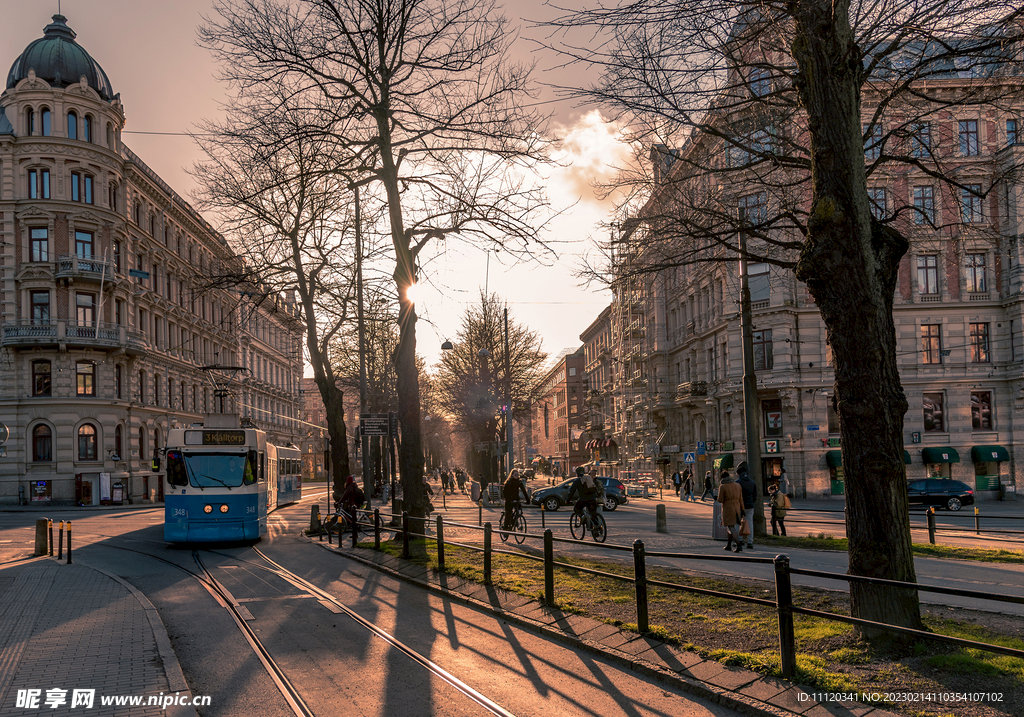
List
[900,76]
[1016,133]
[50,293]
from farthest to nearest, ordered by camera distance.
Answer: [50,293] < [1016,133] < [900,76]

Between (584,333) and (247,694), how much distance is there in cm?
8934

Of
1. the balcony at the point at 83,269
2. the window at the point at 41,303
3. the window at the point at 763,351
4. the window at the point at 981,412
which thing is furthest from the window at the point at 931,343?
the window at the point at 41,303

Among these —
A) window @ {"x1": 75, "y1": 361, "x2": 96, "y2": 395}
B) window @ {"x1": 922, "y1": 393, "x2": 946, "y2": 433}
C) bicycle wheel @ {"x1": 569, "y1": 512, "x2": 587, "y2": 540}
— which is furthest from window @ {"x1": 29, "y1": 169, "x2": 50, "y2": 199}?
window @ {"x1": 922, "y1": 393, "x2": 946, "y2": 433}

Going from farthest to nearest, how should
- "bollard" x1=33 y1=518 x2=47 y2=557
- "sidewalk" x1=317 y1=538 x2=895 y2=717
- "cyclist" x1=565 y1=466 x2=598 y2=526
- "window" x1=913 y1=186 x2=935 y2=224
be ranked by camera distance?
1. "cyclist" x1=565 y1=466 x2=598 y2=526
2. "bollard" x1=33 y1=518 x2=47 y2=557
3. "window" x1=913 y1=186 x2=935 y2=224
4. "sidewalk" x1=317 y1=538 x2=895 y2=717

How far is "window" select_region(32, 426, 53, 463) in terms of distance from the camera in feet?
141

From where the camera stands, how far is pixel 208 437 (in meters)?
19.6

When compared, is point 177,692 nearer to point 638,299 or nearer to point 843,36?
point 843,36

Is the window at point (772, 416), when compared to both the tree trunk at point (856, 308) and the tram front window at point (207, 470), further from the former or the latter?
the tree trunk at point (856, 308)

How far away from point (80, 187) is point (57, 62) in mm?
7404

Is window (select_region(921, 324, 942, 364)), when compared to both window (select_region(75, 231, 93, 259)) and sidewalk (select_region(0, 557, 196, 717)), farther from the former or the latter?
window (select_region(75, 231, 93, 259))

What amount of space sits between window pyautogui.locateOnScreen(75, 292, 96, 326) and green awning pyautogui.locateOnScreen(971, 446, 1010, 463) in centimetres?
4754

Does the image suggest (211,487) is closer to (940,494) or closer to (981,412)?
(940,494)

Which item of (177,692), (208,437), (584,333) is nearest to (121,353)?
(208,437)

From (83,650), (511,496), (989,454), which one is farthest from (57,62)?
(989,454)
